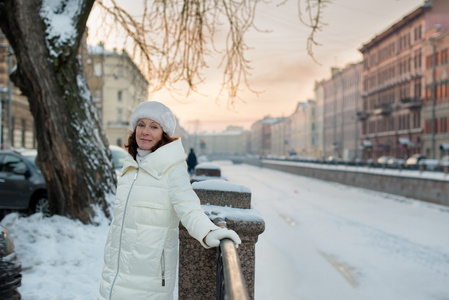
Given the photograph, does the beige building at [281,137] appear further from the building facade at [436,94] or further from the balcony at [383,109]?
the building facade at [436,94]

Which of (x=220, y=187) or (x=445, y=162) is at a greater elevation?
(x=220, y=187)

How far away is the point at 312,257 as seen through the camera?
9.62m

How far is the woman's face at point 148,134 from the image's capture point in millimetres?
2660

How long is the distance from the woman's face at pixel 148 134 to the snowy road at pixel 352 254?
4387 millimetres

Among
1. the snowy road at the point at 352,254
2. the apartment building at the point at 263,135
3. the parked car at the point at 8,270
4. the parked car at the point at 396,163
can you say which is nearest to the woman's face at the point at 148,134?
the parked car at the point at 8,270

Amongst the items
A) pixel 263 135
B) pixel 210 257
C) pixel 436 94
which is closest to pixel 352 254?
pixel 210 257

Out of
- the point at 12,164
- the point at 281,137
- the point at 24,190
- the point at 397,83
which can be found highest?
the point at 397,83

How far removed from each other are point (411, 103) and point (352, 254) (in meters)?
43.1

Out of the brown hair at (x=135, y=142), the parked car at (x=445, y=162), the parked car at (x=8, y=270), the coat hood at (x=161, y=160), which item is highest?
the brown hair at (x=135, y=142)

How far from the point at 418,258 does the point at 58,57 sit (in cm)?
885

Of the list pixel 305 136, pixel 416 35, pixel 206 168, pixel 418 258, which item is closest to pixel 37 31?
pixel 206 168

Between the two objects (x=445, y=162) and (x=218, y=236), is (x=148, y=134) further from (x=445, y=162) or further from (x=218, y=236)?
(x=445, y=162)

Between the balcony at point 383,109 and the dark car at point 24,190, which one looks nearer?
the dark car at point 24,190

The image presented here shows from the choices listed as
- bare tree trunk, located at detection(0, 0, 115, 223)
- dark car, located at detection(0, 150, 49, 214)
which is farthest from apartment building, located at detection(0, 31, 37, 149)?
bare tree trunk, located at detection(0, 0, 115, 223)
